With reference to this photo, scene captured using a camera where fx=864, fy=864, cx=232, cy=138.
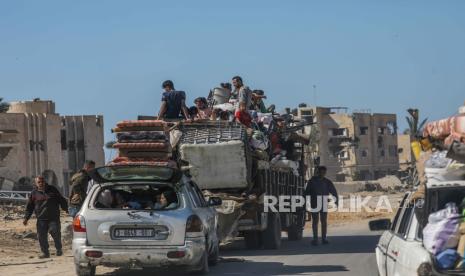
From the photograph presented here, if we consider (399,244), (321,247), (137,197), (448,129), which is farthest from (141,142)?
(448,129)

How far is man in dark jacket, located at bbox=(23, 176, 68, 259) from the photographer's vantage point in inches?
660

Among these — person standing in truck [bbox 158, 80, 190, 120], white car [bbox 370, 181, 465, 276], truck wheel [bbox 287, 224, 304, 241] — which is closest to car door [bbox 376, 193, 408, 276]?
white car [bbox 370, 181, 465, 276]

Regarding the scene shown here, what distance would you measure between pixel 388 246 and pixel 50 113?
54658mm

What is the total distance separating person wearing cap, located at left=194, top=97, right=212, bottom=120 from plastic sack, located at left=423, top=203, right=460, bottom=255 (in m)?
11.9

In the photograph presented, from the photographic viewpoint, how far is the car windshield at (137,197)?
13023 mm

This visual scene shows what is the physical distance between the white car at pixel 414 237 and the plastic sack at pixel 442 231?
3.5 inches

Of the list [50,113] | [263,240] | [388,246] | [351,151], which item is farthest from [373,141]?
[388,246]

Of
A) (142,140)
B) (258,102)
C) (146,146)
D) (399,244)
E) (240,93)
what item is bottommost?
(399,244)

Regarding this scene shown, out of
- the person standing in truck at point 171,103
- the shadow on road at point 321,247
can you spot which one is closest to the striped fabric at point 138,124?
the person standing in truck at point 171,103

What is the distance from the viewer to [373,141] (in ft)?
370

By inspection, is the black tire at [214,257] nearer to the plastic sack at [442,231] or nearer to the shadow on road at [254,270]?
the shadow on road at [254,270]

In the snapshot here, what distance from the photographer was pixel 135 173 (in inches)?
524

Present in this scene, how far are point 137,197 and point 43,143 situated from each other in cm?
4481

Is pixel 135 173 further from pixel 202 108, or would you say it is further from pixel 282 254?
pixel 202 108
